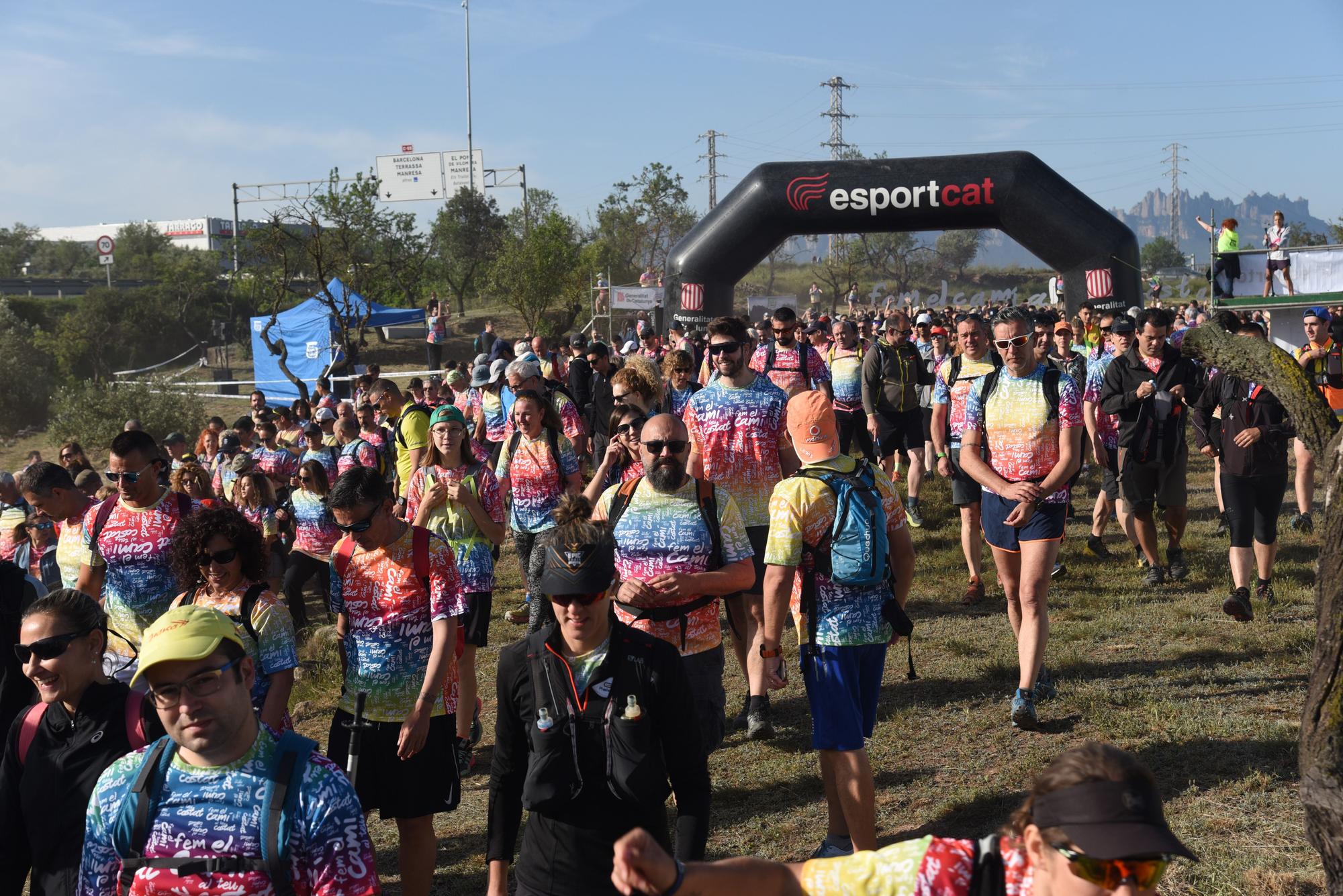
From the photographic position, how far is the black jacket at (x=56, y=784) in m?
3.05

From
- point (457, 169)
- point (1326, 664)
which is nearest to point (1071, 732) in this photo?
point (1326, 664)

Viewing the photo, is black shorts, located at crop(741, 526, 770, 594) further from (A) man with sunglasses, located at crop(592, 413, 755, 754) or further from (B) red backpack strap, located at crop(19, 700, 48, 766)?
(B) red backpack strap, located at crop(19, 700, 48, 766)

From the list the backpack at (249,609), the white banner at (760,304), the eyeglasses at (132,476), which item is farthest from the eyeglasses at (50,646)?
the white banner at (760,304)

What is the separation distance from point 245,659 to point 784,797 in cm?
335

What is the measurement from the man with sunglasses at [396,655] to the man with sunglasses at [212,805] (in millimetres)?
1669

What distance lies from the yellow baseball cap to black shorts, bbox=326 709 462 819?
168 cm

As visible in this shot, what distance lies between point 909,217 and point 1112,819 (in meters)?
17.3

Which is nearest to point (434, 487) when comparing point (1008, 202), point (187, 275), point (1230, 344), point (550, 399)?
point (550, 399)

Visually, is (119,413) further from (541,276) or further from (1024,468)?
(1024,468)

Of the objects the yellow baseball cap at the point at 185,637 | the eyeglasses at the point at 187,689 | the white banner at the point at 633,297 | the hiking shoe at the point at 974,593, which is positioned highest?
the white banner at the point at 633,297

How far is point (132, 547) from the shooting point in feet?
17.1

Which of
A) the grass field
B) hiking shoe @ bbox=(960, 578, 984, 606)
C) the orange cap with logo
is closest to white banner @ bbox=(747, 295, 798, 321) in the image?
hiking shoe @ bbox=(960, 578, 984, 606)

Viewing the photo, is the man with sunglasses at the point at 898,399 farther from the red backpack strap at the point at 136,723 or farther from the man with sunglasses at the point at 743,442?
the red backpack strap at the point at 136,723

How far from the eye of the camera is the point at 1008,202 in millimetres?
17625
